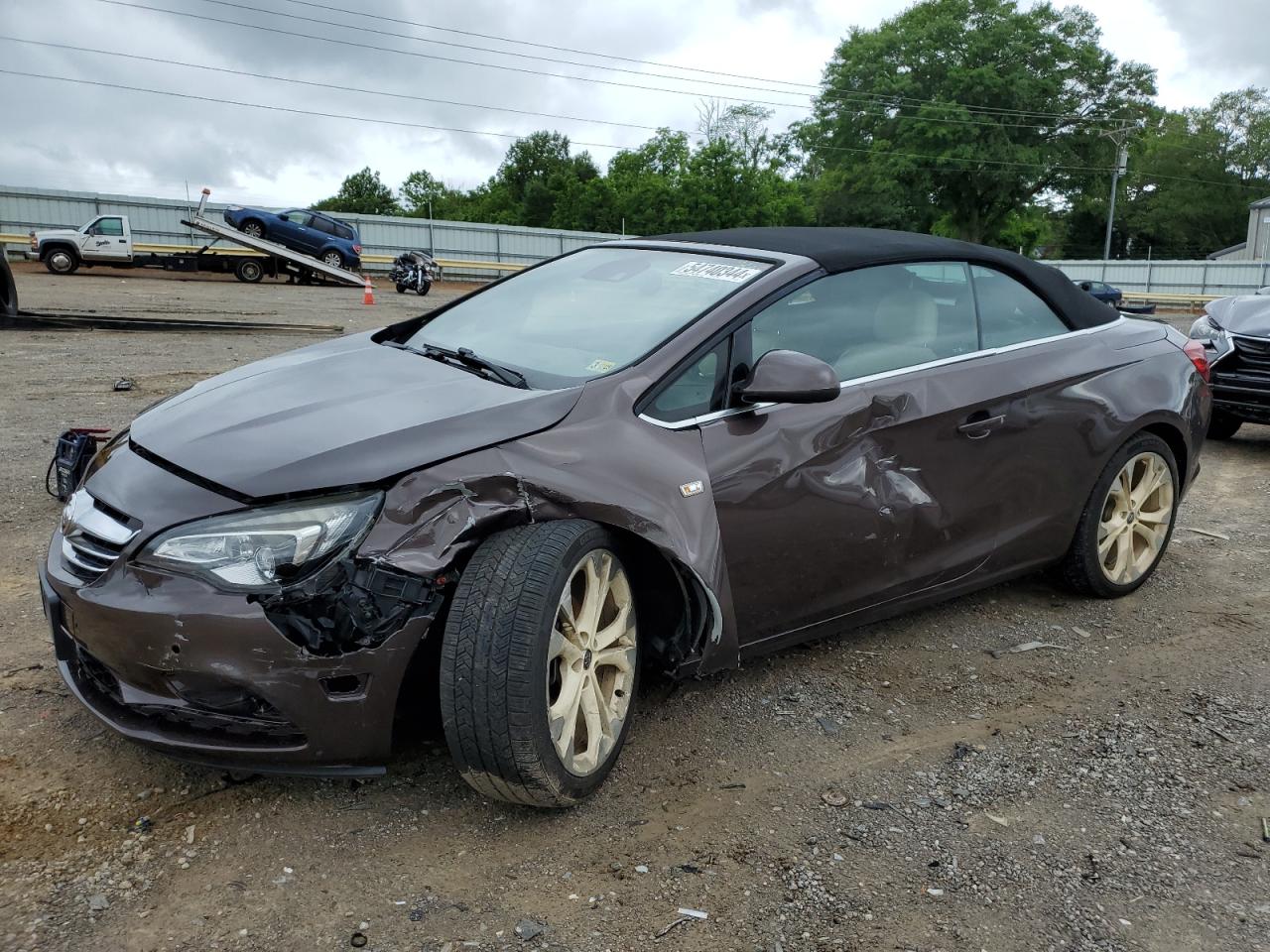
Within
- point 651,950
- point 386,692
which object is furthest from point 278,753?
point 651,950

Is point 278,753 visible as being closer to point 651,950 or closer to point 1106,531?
point 651,950

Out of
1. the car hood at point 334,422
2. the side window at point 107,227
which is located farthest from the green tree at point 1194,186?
the car hood at point 334,422

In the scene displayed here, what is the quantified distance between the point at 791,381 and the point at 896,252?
3.33 ft

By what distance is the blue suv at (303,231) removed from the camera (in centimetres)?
2900

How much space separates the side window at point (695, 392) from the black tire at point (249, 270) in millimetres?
27503

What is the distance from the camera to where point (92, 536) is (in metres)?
2.70

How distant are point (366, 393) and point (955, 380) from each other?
1.98 meters

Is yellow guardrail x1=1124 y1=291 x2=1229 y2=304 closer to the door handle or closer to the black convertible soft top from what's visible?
the black convertible soft top

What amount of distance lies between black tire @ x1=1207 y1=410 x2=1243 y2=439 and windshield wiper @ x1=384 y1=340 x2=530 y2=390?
6.72m

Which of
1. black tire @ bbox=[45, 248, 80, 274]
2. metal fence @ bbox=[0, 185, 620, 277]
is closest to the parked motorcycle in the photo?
metal fence @ bbox=[0, 185, 620, 277]

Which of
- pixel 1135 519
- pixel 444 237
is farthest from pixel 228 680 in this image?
pixel 444 237

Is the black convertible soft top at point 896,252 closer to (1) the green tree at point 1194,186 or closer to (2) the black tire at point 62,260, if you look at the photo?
(2) the black tire at point 62,260

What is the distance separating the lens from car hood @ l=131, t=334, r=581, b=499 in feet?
8.43

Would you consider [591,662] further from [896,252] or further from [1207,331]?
[1207,331]
